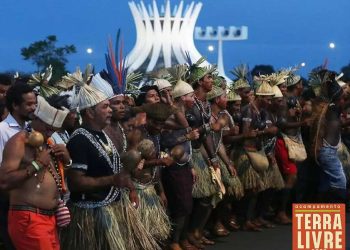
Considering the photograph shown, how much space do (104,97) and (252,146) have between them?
173 inches

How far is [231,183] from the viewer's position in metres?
9.59

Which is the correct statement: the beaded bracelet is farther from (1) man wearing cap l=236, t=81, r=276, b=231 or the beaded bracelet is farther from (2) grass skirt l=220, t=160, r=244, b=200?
(1) man wearing cap l=236, t=81, r=276, b=231

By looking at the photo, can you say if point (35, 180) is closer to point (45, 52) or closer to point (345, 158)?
point (345, 158)

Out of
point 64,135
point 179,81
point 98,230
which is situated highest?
point 179,81

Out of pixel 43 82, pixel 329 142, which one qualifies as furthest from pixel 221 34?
pixel 43 82

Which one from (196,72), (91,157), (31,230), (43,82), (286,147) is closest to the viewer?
(31,230)

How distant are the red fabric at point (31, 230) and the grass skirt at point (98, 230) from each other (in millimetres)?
553

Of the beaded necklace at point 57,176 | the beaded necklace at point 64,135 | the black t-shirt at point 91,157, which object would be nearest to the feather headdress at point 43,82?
the beaded necklace at point 64,135

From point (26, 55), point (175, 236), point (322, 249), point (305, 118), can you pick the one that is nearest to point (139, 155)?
point (322, 249)

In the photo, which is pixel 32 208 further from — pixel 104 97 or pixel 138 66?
pixel 138 66

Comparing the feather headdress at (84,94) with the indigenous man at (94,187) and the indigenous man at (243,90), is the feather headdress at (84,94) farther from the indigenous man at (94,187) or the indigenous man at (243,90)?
the indigenous man at (243,90)

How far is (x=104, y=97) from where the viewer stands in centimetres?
596

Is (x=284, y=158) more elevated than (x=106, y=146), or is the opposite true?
(x=106, y=146)

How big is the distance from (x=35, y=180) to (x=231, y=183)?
184 inches
